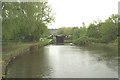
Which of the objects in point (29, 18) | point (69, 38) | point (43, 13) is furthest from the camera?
point (69, 38)

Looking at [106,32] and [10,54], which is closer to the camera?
[10,54]

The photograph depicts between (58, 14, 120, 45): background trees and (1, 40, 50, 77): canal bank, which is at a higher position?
(58, 14, 120, 45): background trees

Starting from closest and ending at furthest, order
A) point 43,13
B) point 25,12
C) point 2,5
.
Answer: point 2,5 < point 25,12 < point 43,13

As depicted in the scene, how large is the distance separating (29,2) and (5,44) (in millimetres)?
5714

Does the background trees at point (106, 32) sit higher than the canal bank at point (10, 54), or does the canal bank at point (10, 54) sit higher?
the background trees at point (106, 32)

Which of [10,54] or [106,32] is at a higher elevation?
[106,32]

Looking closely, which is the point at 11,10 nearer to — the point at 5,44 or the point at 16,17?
the point at 16,17

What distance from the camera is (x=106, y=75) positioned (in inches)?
711

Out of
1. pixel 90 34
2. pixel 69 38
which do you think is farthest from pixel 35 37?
pixel 69 38

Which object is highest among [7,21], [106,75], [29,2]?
[29,2]

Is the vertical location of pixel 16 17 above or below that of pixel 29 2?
below

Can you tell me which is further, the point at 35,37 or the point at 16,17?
the point at 35,37

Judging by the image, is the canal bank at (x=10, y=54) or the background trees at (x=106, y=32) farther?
the background trees at (x=106, y=32)

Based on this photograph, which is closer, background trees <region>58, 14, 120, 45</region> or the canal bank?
the canal bank
